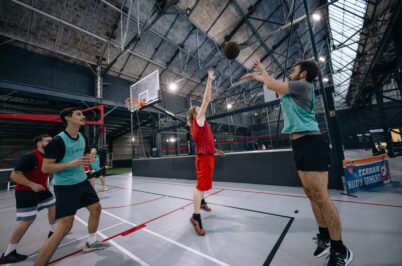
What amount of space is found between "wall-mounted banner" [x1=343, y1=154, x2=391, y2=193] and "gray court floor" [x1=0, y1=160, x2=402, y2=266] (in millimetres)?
223

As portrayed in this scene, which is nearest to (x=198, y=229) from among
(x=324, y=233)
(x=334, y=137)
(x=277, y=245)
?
(x=277, y=245)

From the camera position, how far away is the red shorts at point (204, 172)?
7.83ft

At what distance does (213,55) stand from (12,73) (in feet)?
41.8

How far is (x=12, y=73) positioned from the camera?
9266mm

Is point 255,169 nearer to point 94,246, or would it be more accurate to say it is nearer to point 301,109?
point 301,109

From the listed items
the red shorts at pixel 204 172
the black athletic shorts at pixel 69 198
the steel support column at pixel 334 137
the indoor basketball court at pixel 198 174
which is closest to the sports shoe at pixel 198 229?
the indoor basketball court at pixel 198 174

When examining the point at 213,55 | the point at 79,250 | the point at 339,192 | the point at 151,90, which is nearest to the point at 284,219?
the point at 339,192

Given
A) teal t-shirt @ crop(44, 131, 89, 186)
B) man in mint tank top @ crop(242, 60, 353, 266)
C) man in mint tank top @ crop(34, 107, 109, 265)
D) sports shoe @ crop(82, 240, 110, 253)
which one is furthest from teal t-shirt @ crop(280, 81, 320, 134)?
sports shoe @ crop(82, 240, 110, 253)

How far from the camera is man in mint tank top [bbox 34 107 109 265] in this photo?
1.56m

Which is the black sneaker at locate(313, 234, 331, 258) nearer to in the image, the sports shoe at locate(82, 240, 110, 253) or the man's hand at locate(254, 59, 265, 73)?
the man's hand at locate(254, 59, 265, 73)

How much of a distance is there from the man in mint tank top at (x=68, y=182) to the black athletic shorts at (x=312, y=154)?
2.07 m

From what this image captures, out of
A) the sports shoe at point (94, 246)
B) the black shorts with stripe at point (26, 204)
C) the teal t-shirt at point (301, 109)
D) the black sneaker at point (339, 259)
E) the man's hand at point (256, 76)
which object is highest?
the man's hand at point (256, 76)

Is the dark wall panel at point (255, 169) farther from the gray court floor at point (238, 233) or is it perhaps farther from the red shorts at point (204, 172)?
the red shorts at point (204, 172)

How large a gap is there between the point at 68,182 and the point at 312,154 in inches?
95.4
